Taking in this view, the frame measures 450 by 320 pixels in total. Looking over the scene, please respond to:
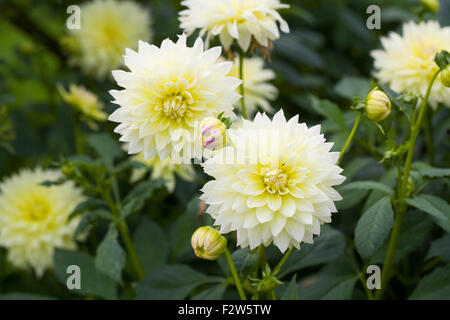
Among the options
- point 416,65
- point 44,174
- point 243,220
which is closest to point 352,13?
point 416,65

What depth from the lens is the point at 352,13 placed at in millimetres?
2326

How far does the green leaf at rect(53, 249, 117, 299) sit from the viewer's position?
1.50m

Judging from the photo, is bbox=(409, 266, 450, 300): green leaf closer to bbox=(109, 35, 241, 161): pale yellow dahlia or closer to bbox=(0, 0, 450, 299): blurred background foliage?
bbox=(0, 0, 450, 299): blurred background foliage

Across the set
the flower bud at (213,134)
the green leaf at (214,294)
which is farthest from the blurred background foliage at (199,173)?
the flower bud at (213,134)

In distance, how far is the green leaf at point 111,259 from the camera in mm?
1308

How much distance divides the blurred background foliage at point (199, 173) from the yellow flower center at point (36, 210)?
0.60ft

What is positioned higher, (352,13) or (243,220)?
(352,13)

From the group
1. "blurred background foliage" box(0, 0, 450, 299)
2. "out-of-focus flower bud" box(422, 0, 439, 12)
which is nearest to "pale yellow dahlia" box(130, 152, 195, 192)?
"blurred background foliage" box(0, 0, 450, 299)

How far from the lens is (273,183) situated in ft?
3.33

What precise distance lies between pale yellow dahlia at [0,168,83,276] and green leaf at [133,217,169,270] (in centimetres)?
23
